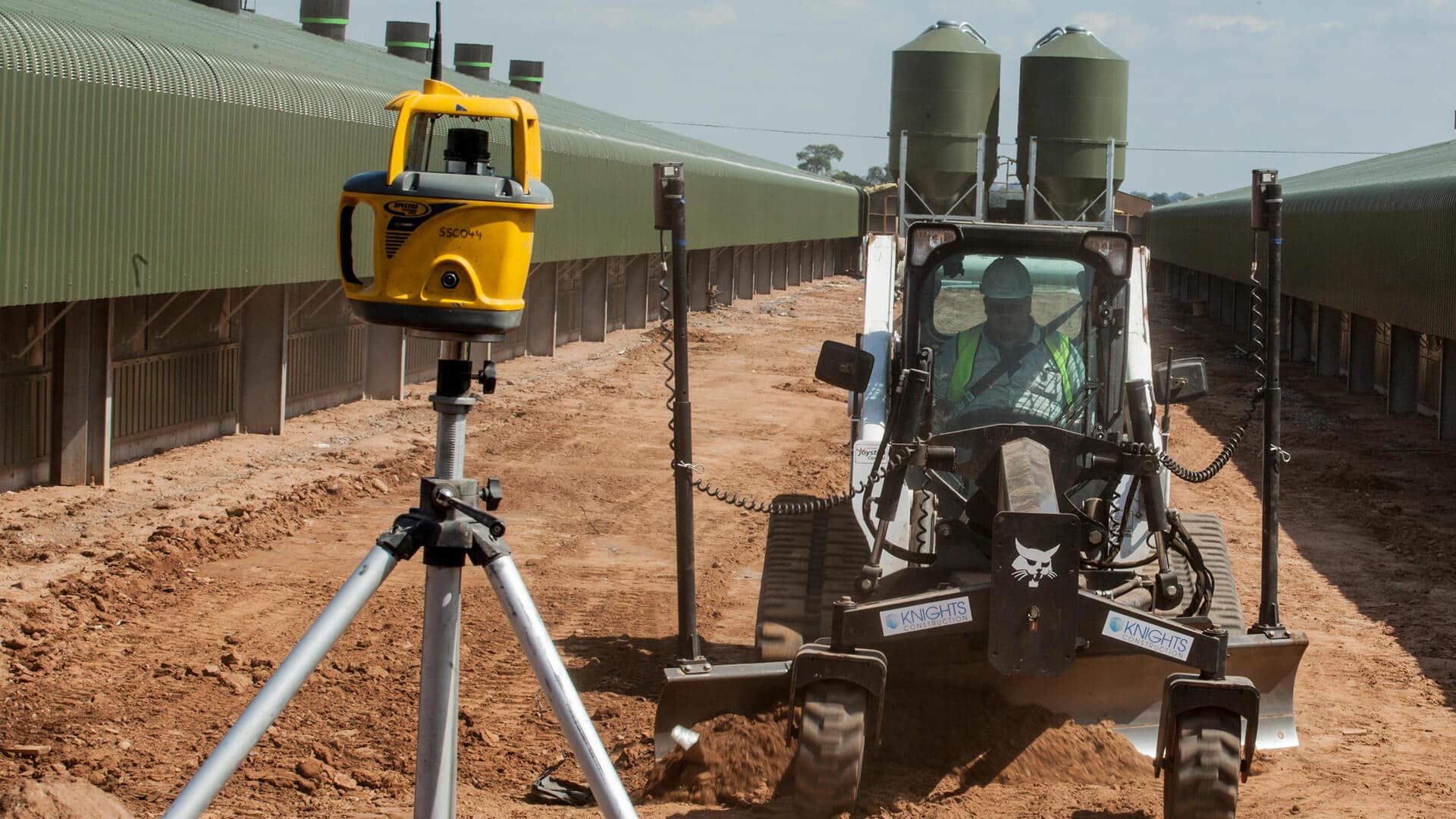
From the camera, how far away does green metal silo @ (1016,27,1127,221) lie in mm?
16656

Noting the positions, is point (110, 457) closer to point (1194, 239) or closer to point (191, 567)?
point (191, 567)

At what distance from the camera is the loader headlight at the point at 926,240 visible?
7.56 meters

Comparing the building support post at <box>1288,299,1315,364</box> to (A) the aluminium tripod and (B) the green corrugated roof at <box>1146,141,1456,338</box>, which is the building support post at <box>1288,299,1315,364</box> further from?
(A) the aluminium tripod

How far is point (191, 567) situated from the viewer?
11.2m

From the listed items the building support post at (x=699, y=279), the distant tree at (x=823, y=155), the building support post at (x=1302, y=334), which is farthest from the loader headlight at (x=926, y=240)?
the distant tree at (x=823, y=155)

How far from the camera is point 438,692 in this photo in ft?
12.5

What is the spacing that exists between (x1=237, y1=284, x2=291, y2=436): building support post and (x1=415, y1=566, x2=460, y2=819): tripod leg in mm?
14377

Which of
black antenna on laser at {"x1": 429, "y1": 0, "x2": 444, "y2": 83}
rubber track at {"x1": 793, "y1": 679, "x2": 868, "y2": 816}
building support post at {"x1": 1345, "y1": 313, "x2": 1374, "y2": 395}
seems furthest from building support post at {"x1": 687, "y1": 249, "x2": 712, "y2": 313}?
black antenna on laser at {"x1": 429, "y1": 0, "x2": 444, "y2": 83}

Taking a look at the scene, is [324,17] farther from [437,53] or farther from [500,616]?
[437,53]

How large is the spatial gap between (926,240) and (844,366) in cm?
79

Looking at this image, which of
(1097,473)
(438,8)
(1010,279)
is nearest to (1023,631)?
(1097,473)

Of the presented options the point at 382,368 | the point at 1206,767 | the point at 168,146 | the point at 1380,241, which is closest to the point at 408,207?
the point at 1206,767

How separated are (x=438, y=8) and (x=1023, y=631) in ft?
10.8

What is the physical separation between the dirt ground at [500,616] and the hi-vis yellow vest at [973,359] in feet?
6.04
